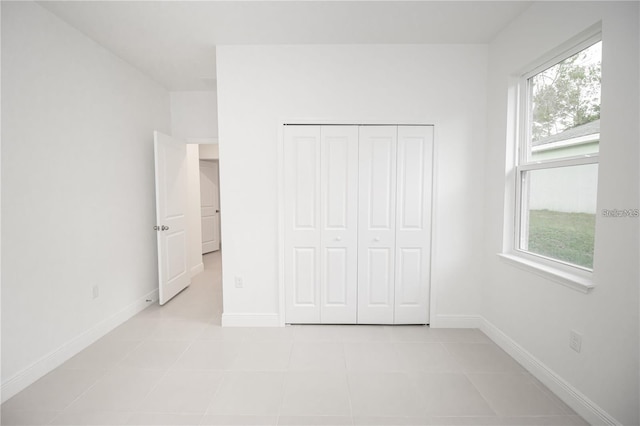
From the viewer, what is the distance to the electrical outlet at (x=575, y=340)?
1859mm

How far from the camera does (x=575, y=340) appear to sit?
189 cm

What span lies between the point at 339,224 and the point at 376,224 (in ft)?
1.21

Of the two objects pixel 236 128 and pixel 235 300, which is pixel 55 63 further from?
pixel 235 300

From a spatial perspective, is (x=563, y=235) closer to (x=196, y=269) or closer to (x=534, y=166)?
(x=534, y=166)

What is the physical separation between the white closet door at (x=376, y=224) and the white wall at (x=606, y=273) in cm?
116

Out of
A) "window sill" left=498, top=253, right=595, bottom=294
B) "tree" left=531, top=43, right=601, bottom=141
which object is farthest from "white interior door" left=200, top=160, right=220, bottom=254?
"tree" left=531, top=43, right=601, bottom=141

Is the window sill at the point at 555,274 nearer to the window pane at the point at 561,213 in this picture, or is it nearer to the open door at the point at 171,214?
the window pane at the point at 561,213

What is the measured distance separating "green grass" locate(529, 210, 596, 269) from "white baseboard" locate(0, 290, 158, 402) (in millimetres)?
3827

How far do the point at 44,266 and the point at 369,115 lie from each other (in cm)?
297

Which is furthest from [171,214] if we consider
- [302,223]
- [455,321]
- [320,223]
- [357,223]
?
[455,321]

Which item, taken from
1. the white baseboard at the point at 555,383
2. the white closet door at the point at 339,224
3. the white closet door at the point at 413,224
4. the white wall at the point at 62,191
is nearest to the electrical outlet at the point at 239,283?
the white closet door at the point at 339,224

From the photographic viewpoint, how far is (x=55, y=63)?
93.8 inches

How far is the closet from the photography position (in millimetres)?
2939

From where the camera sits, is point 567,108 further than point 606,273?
Yes
